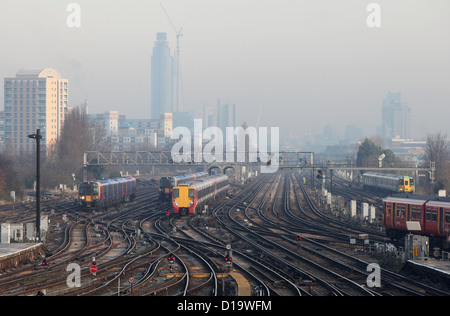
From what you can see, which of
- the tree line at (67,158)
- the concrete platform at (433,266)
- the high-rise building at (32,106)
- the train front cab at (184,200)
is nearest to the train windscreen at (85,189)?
the train front cab at (184,200)

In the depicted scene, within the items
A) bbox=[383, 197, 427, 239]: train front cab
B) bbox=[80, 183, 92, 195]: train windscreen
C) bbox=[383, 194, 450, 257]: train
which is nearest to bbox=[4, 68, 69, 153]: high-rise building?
bbox=[80, 183, 92, 195]: train windscreen

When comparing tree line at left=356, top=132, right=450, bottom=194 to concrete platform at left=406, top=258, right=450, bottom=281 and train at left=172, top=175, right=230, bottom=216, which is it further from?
concrete platform at left=406, top=258, right=450, bottom=281

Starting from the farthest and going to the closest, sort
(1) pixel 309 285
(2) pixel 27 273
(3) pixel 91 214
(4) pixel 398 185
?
(4) pixel 398 185, (3) pixel 91 214, (2) pixel 27 273, (1) pixel 309 285

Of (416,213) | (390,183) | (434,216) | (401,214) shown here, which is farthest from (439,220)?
(390,183)

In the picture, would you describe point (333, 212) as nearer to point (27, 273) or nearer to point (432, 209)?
point (432, 209)
